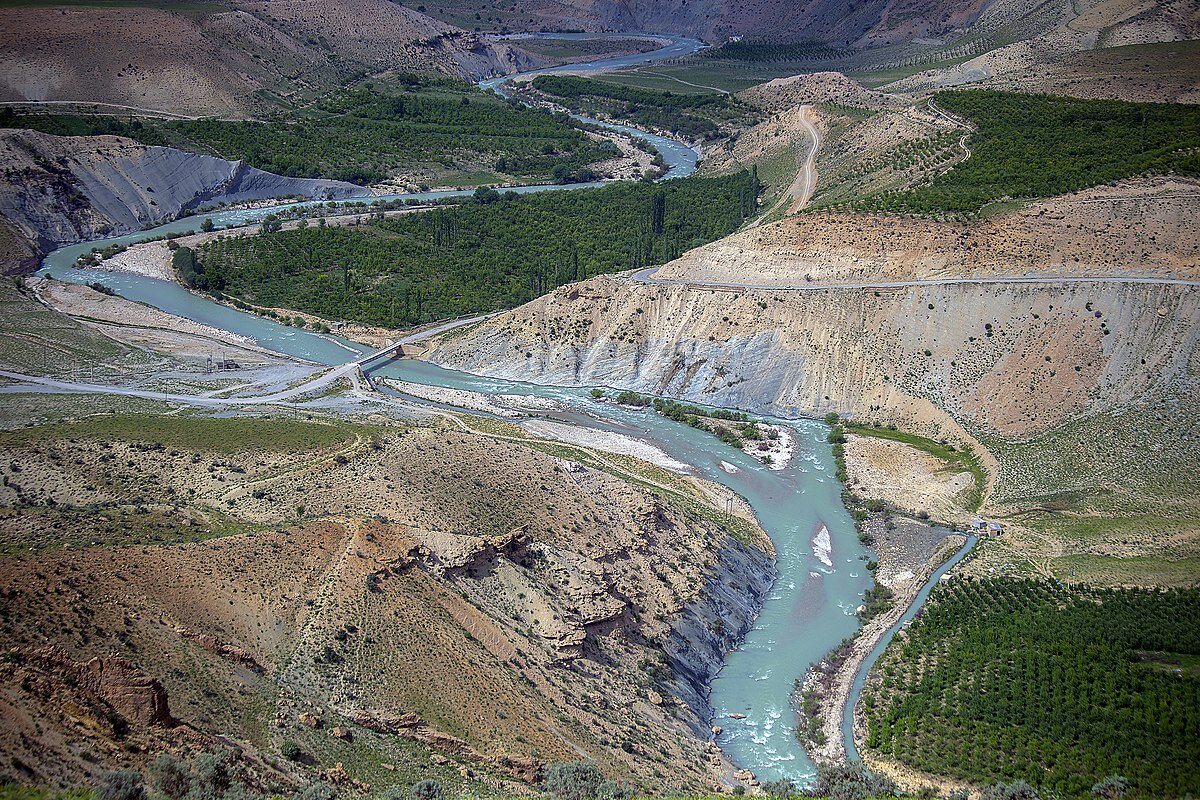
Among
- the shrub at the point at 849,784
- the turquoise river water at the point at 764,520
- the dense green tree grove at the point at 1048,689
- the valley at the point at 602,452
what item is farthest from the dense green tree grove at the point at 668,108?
the shrub at the point at 849,784

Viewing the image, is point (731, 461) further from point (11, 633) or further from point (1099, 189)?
point (11, 633)

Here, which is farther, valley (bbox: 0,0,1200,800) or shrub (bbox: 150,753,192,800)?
Result: valley (bbox: 0,0,1200,800)

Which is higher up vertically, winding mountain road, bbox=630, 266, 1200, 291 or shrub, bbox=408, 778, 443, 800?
winding mountain road, bbox=630, 266, 1200, 291

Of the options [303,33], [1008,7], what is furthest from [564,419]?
[1008,7]

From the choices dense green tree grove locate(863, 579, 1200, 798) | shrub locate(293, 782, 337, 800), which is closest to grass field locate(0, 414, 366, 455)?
shrub locate(293, 782, 337, 800)

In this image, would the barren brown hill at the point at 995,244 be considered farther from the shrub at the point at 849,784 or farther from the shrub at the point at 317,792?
the shrub at the point at 317,792

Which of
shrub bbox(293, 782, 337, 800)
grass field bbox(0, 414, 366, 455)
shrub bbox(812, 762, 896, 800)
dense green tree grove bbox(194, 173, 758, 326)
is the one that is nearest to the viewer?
shrub bbox(293, 782, 337, 800)

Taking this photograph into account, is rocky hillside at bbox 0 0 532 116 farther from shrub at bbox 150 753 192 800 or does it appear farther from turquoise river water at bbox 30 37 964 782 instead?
shrub at bbox 150 753 192 800
